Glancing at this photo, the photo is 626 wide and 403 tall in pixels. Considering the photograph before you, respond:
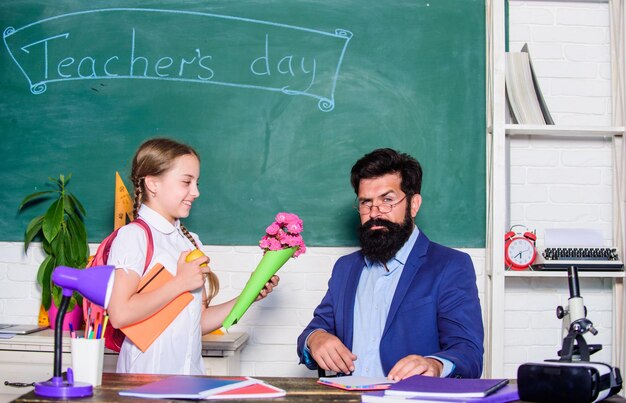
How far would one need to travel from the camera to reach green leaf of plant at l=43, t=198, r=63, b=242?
10.5 feet

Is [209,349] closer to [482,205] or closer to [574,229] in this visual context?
[482,205]

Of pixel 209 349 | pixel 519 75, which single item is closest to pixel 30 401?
pixel 209 349

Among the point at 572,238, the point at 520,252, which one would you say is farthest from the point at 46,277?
the point at 572,238

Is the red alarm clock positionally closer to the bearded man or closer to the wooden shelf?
the wooden shelf

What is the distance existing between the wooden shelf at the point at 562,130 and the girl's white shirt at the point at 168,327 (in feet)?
5.34

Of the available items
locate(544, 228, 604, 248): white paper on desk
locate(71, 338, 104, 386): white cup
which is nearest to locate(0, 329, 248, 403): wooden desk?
locate(71, 338, 104, 386): white cup

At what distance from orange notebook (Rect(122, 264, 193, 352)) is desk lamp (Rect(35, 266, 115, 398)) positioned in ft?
1.30

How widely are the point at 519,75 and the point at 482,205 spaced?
599 millimetres

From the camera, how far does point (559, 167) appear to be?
11.4 ft

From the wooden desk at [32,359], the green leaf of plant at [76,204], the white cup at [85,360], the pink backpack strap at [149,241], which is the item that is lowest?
the wooden desk at [32,359]

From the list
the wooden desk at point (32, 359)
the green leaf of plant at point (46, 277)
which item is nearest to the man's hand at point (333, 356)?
the wooden desk at point (32, 359)

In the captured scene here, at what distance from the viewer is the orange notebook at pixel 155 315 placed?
7.25 ft

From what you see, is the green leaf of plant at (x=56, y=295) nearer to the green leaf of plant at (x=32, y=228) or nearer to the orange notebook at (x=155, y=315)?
the green leaf of plant at (x=32, y=228)

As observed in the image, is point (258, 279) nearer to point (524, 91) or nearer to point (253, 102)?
point (253, 102)
